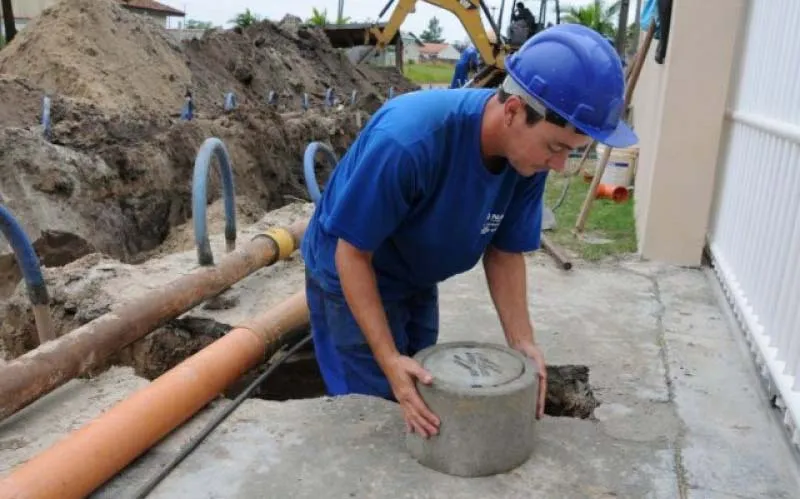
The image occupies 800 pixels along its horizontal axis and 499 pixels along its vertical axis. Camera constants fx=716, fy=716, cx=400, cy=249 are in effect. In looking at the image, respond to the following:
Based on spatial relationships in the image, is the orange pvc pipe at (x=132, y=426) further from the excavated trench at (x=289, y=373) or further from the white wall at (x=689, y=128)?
the white wall at (x=689, y=128)

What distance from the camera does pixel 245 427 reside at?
2.66m

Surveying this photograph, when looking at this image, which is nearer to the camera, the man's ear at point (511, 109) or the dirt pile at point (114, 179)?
the man's ear at point (511, 109)

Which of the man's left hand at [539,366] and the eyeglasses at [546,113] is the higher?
the eyeglasses at [546,113]

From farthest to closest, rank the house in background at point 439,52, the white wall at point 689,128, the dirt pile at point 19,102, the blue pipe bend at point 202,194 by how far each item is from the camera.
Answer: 1. the house in background at point 439,52
2. the dirt pile at point 19,102
3. the white wall at point 689,128
4. the blue pipe bend at point 202,194

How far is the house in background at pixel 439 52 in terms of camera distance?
87488mm

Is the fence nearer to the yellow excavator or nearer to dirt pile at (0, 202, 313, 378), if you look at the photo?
dirt pile at (0, 202, 313, 378)

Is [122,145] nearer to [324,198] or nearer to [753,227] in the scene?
[324,198]

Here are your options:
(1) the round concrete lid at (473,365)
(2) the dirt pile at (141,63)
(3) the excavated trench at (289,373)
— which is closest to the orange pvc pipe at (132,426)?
(3) the excavated trench at (289,373)

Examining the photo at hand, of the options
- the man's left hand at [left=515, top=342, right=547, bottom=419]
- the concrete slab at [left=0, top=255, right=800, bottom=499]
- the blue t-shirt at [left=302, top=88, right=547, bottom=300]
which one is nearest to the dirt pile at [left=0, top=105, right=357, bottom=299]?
the concrete slab at [left=0, top=255, right=800, bottom=499]

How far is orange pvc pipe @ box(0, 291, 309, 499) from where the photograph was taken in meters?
2.08

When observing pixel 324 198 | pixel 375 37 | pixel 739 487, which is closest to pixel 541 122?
pixel 324 198

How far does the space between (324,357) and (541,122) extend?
55.0 inches

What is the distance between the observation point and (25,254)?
9.88 feet

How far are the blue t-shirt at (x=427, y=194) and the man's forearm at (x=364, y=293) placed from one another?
0.06 meters
